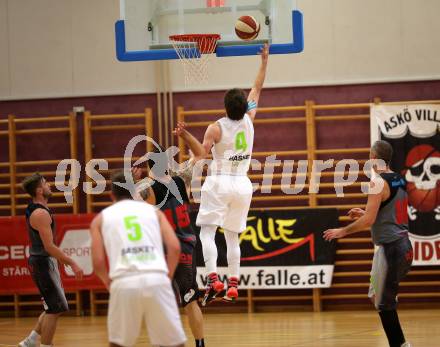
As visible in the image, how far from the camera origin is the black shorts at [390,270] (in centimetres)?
795

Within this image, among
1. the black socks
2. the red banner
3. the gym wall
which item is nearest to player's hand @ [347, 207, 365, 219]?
the black socks

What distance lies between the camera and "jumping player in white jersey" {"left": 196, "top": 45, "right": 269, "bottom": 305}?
8133mm

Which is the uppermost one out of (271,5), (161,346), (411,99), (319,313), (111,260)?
(271,5)

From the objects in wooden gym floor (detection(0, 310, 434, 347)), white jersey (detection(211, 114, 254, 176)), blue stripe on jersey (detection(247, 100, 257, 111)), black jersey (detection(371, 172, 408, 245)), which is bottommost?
wooden gym floor (detection(0, 310, 434, 347))

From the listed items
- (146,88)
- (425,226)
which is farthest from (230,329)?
(146,88)

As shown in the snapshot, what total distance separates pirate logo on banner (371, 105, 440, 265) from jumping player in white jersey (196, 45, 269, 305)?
15.9 feet

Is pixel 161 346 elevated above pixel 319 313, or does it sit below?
above

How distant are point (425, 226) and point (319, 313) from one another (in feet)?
7.11

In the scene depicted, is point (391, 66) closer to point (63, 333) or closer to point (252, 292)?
point (252, 292)

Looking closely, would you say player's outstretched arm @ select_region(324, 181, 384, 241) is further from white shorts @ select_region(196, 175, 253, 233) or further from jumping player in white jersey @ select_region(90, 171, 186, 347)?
jumping player in white jersey @ select_region(90, 171, 186, 347)

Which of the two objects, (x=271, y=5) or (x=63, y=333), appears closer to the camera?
(x=271, y=5)

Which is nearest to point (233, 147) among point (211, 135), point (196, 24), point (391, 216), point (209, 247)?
point (211, 135)

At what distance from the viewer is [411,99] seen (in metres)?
13.0

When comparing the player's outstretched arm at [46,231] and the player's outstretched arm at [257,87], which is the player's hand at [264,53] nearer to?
the player's outstretched arm at [257,87]
